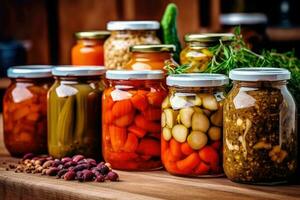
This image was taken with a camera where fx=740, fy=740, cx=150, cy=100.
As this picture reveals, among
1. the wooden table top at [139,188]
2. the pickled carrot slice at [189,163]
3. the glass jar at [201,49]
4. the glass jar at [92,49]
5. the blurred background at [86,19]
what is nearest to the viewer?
the wooden table top at [139,188]

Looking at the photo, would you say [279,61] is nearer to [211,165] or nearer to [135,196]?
[211,165]

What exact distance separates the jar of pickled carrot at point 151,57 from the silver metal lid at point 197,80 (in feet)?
0.46

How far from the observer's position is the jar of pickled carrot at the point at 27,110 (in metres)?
1.53

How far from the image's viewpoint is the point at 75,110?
56.2 inches

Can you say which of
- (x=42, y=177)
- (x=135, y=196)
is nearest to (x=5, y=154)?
(x=42, y=177)

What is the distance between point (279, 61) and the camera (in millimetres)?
1455

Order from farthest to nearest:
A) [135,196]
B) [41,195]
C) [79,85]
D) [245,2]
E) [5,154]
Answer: [245,2], [5,154], [79,85], [41,195], [135,196]

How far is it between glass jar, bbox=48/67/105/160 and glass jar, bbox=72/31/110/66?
19cm

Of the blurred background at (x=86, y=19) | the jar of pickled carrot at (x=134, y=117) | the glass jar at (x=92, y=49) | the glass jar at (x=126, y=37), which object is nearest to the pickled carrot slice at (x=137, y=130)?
the jar of pickled carrot at (x=134, y=117)

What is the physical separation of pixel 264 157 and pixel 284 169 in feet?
0.15

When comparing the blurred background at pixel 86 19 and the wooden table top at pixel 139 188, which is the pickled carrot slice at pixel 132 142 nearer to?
the wooden table top at pixel 139 188

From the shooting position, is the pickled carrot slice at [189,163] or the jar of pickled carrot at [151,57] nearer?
the pickled carrot slice at [189,163]

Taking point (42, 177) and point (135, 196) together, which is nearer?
point (135, 196)

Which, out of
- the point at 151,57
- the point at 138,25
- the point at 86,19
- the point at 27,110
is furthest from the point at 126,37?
the point at 86,19
